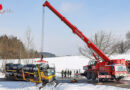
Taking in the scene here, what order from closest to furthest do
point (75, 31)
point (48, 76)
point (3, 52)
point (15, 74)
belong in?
1. point (48, 76)
2. point (75, 31)
3. point (15, 74)
4. point (3, 52)

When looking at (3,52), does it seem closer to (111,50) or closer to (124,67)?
(111,50)

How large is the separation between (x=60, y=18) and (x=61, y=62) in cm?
2864

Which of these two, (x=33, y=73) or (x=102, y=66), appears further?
(x=33, y=73)

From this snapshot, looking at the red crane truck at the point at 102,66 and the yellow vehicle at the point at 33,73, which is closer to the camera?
the red crane truck at the point at 102,66

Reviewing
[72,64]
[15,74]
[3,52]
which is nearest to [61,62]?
[72,64]

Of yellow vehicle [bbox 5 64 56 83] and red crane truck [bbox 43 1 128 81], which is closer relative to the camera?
red crane truck [bbox 43 1 128 81]

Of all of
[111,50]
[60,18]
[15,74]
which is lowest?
[15,74]

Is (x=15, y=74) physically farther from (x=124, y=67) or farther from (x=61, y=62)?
(x=61, y=62)

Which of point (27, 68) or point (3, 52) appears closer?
point (27, 68)

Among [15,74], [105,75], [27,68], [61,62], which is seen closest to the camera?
[105,75]

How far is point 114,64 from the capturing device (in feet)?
57.7

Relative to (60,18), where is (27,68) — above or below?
below

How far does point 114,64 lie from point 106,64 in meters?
0.88

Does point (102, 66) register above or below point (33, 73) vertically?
above
